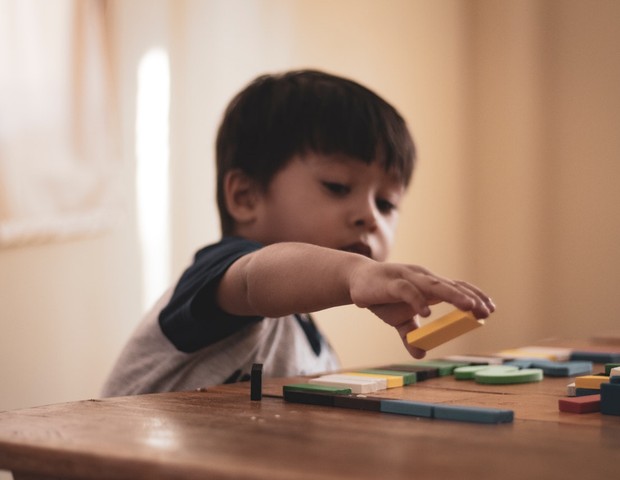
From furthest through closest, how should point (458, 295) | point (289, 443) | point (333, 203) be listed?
point (333, 203)
point (458, 295)
point (289, 443)

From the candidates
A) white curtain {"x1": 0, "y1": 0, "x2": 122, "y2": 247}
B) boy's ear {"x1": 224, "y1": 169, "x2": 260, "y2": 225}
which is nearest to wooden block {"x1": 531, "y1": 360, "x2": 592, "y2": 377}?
boy's ear {"x1": 224, "y1": 169, "x2": 260, "y2": 225}

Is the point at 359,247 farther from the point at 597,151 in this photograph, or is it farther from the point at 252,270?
the point at 597,151

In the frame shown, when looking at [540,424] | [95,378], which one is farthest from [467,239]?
[540,424]

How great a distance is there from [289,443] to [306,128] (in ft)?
2.43

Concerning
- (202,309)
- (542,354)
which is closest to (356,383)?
(202,309)

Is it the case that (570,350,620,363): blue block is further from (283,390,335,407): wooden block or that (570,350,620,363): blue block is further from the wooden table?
(283,390,335,407): wooden block

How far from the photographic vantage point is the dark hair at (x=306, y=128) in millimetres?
1142

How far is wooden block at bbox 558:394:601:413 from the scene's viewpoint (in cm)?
59

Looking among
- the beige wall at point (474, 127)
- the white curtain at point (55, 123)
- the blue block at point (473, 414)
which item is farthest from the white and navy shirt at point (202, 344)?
the beige wall at point (474, 127)

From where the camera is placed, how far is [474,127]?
3.25 metres

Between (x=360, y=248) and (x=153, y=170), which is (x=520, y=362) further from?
(x=153, y=170)

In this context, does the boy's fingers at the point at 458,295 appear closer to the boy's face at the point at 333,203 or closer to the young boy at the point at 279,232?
the young boy at the point at 279,232

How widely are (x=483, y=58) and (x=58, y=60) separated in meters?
1.98

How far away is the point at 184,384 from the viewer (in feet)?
3.22
